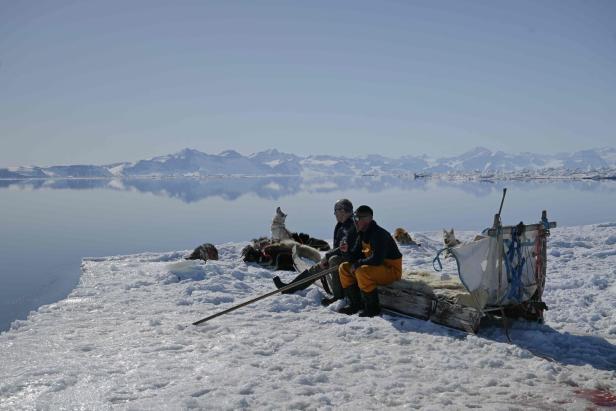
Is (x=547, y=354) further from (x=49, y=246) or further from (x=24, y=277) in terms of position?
(x=49, y=246)

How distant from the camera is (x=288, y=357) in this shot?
6.14 m

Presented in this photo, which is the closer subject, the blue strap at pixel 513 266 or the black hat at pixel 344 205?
the blue strap at pixel 513 266

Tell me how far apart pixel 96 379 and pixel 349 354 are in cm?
285

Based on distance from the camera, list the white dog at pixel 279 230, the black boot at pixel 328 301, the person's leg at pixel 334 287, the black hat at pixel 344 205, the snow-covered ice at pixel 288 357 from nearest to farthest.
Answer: the snow-covered ice at pixel 288 357 → the person's leg at pixel 334 287 → the black boot at pixel 328 301 → the black hat at pixel 344 205 → the white dog at pixel 279 230

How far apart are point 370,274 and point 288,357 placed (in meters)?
2.15

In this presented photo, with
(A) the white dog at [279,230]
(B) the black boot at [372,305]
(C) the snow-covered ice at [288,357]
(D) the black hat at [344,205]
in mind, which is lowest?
(C) the snow-covered ice at [288,357]

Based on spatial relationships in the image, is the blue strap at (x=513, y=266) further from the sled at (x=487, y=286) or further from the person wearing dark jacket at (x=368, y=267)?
the person wearing dark jacket at (x=368, y=267)

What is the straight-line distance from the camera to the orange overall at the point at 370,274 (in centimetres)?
775

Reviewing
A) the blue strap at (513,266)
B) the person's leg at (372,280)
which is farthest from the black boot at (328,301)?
the blue strap at (513,266)

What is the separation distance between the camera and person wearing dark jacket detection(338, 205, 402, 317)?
25.3ft

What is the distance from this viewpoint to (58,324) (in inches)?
316

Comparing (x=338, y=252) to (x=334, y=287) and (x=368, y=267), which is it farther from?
(x=368, y=267)

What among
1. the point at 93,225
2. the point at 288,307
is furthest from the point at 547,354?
the point at 93,225

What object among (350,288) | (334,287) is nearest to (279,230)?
(334,287)
